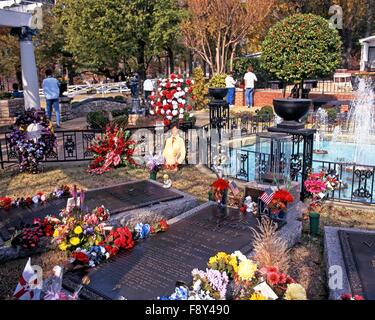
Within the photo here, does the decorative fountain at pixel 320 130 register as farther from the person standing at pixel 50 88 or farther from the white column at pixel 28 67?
the white column at pixel 28 67

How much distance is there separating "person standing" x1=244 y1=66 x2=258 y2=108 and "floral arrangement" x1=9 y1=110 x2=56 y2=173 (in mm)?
11175

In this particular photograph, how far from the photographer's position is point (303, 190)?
23.3ft

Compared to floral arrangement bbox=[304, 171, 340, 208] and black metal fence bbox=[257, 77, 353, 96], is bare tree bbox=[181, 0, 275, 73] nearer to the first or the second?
black metal fence bbox=[257, 77, 353, 96]

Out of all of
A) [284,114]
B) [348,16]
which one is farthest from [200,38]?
[284,114]

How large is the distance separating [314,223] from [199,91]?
49.3ft

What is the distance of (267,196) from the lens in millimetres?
5773

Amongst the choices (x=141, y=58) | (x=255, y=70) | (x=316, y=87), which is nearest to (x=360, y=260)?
(x=316, y=87)

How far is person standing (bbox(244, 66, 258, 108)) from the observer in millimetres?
18500

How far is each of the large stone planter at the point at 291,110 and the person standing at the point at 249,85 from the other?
39.3 feet

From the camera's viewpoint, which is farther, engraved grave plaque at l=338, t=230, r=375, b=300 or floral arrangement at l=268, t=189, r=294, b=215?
floral arrangement at l=268, t=189, r=294, b=215

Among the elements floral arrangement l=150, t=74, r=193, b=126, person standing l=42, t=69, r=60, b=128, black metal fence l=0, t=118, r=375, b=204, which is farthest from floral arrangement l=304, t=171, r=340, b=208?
person standing l=42, t=69, r=60, b=128

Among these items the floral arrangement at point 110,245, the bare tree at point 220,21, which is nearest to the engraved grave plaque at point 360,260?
the floral arrangement at point 110,245

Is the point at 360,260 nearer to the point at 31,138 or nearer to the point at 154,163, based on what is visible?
the point at 154,163

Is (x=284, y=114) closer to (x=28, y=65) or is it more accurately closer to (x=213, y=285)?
(x=213, y=285)
